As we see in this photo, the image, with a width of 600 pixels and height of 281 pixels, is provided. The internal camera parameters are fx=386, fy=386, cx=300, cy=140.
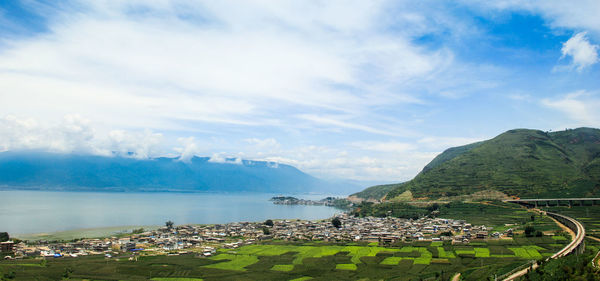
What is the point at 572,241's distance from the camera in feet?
121

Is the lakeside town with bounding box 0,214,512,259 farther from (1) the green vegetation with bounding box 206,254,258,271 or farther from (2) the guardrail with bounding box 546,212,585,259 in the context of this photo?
(2) the guardrail with bounding box 546,212,585,259

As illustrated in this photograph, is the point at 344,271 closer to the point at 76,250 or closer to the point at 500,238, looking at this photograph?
the point at 500,238

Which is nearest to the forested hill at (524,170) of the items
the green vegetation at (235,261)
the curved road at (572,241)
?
the curved road at (572,241)

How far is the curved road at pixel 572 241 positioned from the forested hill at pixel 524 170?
20.4 meters

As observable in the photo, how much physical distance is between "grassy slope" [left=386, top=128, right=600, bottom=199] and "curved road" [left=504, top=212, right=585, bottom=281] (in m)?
20.5

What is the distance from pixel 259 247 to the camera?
153 feet

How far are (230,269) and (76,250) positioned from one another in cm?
1943

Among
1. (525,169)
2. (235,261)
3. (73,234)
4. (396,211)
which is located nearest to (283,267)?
(235,261)

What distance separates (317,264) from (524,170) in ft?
237

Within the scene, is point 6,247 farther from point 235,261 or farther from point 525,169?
point 525,169

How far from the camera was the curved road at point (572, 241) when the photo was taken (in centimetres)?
2679

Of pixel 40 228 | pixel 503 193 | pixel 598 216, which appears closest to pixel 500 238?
pixel 598 216

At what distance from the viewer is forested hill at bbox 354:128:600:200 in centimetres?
7706

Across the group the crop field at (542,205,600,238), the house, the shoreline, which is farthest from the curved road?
the shoreline
